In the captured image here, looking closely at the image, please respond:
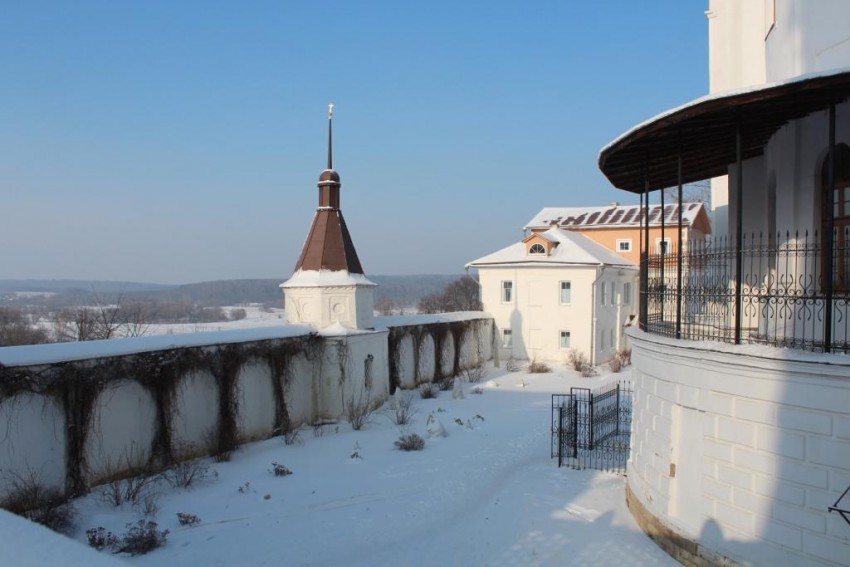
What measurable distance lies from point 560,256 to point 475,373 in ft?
28.6

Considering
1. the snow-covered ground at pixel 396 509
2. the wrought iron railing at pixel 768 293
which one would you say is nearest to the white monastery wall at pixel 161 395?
the snow-covered ground at pixel 396 509

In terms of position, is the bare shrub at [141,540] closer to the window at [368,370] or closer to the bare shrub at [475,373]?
the window at [368,370]

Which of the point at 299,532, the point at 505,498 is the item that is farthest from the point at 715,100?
the point at 299,532

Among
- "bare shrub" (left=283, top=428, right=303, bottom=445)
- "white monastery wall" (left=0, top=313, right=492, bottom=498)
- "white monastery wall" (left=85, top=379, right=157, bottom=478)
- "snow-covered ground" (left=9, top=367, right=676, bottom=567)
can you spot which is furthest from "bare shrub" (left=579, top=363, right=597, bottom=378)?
"white monastery wall" (left=85, top=379, right=157, bottom=478)

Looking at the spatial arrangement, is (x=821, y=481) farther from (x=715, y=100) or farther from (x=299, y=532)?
(x=299, y=532)

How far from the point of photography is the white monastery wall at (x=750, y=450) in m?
6.86

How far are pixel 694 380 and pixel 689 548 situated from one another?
2.40 meters

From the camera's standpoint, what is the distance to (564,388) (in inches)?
990

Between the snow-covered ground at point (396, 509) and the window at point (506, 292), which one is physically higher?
the window at point (506, 292)

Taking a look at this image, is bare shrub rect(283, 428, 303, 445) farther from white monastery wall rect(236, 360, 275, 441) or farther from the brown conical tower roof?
the brown conical tower roof

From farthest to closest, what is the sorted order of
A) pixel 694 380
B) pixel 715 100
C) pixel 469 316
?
pixel 469 316 → pixel 694 380 → pixel 715 100

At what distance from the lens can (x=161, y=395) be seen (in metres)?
14.1

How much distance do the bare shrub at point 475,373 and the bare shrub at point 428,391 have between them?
7.88 feet

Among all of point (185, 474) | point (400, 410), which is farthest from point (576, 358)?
point (185, 474)
